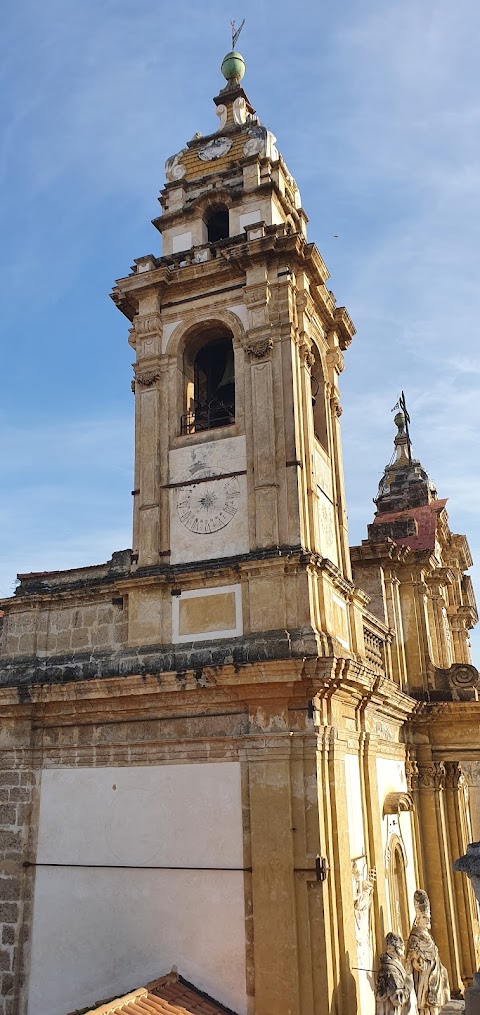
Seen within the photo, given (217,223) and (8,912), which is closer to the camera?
(8,912)

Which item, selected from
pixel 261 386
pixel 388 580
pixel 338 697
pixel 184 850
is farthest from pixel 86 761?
pixel 388 580

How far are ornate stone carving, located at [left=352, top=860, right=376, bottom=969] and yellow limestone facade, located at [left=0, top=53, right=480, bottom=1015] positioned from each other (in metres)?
0.06

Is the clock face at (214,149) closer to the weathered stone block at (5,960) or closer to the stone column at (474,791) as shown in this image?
the weathered stone block at (5,960)

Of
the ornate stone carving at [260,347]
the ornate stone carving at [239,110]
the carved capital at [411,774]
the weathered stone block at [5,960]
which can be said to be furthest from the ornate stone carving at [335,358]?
the weathered stone block at [5,960]

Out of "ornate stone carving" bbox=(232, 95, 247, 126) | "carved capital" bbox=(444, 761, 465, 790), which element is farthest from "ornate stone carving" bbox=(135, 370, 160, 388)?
"carved capital" bbox=(444, 761, 465, 790)

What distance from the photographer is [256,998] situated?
31.6 ft

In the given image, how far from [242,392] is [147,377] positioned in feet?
5.64

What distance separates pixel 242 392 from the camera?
12.8m

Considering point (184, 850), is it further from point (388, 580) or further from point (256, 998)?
point (388, 580)

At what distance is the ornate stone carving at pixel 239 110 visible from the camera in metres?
16.4

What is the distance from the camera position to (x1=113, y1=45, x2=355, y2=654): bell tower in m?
11.7

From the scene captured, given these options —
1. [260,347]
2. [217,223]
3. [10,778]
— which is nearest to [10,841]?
[10,778]

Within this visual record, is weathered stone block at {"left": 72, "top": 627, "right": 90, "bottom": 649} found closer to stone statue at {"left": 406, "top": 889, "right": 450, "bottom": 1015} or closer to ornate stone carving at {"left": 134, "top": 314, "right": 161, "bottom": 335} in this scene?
ornate stone carving at {"left": 134, "top": 314, "right": 161, "bottom": 335}

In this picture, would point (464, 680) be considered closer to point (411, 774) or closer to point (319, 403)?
point (411, 774)
